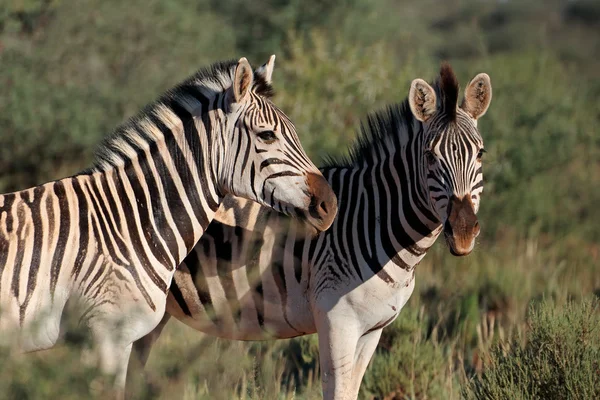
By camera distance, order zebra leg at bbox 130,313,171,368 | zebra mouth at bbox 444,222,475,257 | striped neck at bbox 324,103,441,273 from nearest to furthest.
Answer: zebra mouth at bbox 444,222,475,257
striped neck at bbox 324,103,441,273
zebra leg at bbox 130,313,171,368

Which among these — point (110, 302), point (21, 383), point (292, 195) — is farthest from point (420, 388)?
point (21, 383)

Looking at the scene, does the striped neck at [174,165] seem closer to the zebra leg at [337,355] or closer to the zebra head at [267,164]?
the zebra head at [267,164]

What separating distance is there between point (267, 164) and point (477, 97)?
155 cm

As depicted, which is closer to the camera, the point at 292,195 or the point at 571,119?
the point at 292,195

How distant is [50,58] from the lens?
42.4ft

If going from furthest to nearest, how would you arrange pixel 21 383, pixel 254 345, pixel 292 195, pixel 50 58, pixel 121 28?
pixel 121 28, pixel 50 58, pixel 254 345, pixel 292 195, pixel 21 383

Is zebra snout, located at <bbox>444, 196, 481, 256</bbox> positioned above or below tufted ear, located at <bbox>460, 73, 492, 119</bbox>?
below

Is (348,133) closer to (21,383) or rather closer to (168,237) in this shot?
(168,237)

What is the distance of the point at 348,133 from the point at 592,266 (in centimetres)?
432

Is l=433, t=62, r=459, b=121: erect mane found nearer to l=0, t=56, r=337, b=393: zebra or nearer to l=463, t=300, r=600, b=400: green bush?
l=0, t=56, r=337, b=393: zebra

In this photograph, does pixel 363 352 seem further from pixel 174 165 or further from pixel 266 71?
pixel 266 71

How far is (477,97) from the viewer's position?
210 inches

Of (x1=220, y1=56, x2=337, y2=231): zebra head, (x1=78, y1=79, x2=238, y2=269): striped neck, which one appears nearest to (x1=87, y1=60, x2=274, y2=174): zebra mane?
(x1=78, y1=79, x2=238, y2=269): striped neck

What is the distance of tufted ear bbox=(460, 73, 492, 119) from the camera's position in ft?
17.4
